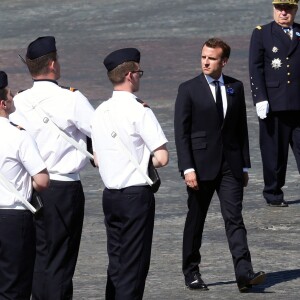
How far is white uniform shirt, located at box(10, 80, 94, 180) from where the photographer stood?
9461 millimetres

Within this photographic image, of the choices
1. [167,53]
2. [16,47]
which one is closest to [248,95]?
[167,53]

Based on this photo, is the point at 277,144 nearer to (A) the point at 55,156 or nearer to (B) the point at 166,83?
(A) the point at 55,156

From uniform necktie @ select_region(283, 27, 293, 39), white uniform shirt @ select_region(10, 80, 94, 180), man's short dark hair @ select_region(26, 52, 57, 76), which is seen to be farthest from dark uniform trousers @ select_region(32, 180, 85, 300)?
uniform necktie @ select_region(283, 27, 293, 39)

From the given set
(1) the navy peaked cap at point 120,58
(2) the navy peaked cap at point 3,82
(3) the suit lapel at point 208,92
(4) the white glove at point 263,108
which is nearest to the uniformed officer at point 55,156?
(1) the navy peaked cap at point 120,58

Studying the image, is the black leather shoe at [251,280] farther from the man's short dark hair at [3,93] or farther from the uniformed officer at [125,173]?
the man's short dark hair at [3,93]

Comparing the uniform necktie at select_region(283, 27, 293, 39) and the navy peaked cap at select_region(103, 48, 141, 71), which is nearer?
the navy peaked cap at select_region(103, 48, 141, 71)

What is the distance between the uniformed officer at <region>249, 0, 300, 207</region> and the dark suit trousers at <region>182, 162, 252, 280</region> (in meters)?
2.85

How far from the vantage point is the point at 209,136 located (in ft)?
34.5

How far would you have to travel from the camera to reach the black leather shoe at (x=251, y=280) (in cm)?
1010

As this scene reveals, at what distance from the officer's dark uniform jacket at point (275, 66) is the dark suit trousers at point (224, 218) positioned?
9.66ft

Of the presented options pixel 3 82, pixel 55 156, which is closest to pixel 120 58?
pixel 55 156

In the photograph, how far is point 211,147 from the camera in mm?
10492

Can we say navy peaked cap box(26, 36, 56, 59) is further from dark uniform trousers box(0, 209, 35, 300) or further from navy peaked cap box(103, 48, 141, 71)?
dark uniform trousers box(0, 209, 35, 300)

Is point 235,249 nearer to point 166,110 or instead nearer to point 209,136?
point 209,136
